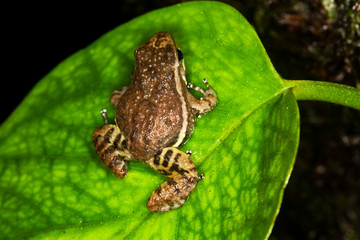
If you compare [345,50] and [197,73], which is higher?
[197,73]

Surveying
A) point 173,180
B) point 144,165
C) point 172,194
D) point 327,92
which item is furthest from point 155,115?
point 327,92

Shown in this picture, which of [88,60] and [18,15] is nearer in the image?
[88,60]

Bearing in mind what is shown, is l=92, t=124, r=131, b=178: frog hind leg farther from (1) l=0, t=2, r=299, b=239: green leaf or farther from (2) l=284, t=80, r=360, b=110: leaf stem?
(2) l=284, t=80, r=360, b=110: leaf stem

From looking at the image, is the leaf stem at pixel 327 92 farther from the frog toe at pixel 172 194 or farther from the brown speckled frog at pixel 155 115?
the frog toe at pixel 172 194

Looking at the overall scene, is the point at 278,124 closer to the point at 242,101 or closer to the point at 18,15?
the point at 242,101

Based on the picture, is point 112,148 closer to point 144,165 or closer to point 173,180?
point 144,165

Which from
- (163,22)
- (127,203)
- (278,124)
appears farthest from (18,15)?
(278,124)

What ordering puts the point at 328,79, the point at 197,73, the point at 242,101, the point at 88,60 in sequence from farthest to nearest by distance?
the point at 328,79
the point at 88,60
the point at 197,73
the point at 242,101
